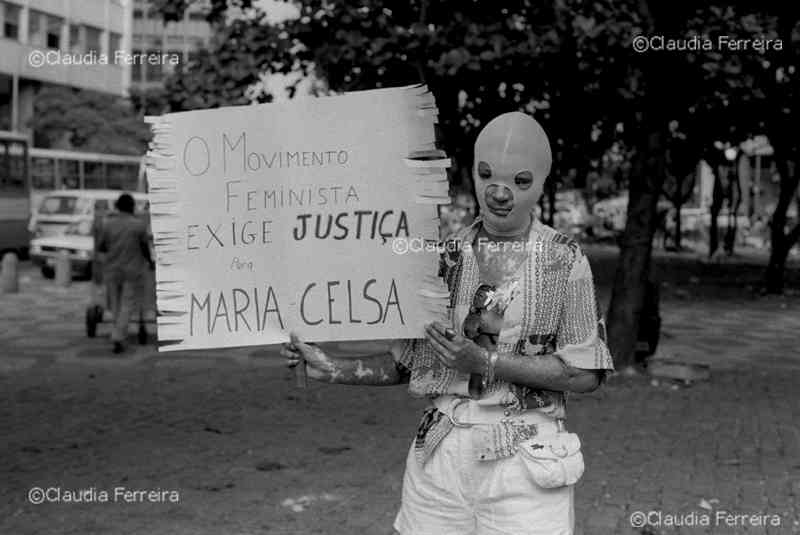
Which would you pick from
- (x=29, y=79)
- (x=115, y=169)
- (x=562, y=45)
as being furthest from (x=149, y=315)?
(x=29, y=79)

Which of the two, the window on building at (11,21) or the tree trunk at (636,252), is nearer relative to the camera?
the tree trunk at (636,252)

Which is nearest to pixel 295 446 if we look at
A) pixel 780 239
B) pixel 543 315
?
pixel 543 315

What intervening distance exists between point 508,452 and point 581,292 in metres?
0.45

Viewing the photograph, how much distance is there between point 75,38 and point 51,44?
176cm

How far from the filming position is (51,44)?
64.2 metres

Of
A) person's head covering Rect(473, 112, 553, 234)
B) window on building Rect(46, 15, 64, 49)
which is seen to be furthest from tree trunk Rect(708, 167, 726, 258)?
window on building Rect(46, 15, 64, 49)

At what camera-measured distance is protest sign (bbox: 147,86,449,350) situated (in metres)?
3.34

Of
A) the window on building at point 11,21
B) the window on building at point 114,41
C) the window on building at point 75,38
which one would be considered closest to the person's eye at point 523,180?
the window on building at point 11,21

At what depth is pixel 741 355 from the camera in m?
14.3

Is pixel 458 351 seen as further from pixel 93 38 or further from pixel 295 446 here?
pixel 93 38

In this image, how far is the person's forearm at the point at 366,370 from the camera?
11.3 ft

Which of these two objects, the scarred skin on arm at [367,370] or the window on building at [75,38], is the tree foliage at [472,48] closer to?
the scarred skin on arm at [367,370]

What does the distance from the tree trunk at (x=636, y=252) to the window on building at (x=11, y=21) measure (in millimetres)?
51088

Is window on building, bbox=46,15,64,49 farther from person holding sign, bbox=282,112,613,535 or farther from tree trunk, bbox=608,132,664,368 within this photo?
person holding sign, bbox=282,112,613,535
